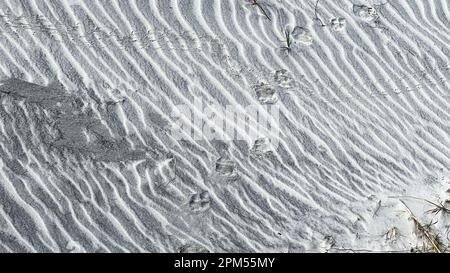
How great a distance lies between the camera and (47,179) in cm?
394

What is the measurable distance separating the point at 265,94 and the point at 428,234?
1.68m

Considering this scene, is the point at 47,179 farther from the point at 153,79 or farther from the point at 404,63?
the point at 404,63

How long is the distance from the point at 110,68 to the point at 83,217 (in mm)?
1252

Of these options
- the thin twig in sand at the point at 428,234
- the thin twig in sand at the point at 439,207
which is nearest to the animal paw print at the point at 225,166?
the thin twig in sand at the point at 428,234

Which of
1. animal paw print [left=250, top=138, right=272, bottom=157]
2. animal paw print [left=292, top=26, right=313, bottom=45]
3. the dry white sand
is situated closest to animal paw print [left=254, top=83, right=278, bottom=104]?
the dry white sand

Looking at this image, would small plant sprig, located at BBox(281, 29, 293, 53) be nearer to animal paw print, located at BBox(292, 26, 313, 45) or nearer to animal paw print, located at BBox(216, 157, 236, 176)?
animal paw print, located at BBox(292, 26, 313, 45)

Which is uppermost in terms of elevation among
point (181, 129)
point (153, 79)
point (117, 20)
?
point (117, 20)

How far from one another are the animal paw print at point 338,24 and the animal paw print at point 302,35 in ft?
0.76

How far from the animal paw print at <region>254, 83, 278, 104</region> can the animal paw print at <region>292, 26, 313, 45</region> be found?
544 mm

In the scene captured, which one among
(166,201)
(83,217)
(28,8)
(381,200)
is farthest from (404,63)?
(28,8)

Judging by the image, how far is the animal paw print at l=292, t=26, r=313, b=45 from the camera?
181 inches

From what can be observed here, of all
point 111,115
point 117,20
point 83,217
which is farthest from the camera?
point 117,20

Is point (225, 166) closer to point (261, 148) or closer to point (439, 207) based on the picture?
point (261, 148)

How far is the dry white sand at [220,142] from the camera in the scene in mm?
3926
